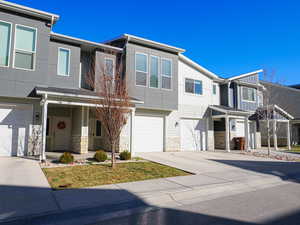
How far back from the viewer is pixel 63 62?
12680 millimetres

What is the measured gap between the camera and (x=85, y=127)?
42.8ft

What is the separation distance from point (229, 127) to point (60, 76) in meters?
14.2

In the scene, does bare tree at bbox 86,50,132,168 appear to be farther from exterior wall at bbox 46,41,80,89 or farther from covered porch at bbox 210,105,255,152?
covered porch at bbox 210,105,255,152

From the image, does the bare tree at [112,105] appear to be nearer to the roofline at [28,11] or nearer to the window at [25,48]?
the window at [25,48]

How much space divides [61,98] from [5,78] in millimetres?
2779

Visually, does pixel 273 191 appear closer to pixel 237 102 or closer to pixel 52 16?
pixel 52 16

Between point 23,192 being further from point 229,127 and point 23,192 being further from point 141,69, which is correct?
point 229,127

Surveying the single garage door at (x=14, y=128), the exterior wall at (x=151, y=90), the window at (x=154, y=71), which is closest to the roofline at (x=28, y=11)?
the exterior wall at (x=151, y=90)

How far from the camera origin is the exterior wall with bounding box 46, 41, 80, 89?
12.2m

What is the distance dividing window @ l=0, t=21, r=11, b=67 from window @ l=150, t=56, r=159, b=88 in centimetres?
804

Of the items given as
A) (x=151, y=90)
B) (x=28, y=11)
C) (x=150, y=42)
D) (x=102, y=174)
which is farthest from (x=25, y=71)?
(x=150, y=42)

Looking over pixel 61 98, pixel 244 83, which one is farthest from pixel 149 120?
pixel 244 83

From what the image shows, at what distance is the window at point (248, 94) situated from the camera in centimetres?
2078

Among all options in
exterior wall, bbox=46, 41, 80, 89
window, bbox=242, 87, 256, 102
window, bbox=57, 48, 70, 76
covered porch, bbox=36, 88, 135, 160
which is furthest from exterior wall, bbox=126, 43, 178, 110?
window, bbox=242, 87, 256, 102
